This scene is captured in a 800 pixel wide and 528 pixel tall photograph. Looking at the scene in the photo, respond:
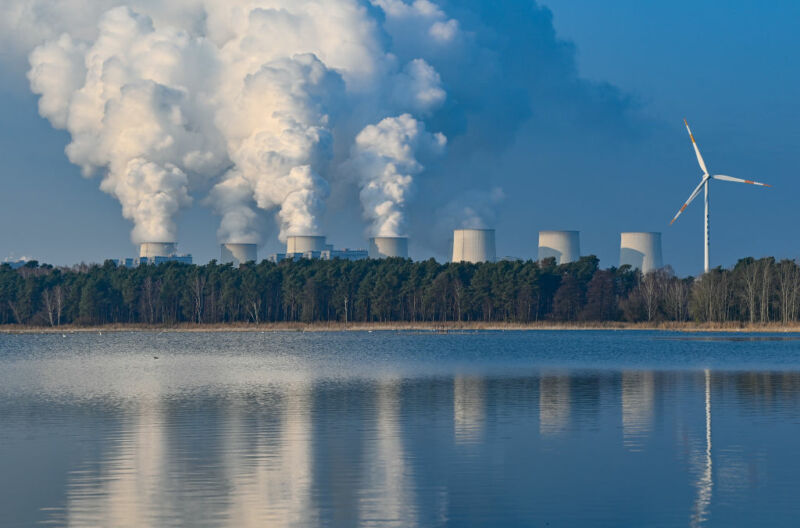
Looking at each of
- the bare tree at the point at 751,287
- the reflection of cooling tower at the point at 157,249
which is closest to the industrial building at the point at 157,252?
the reflection of cooling tower at the point at 157,249

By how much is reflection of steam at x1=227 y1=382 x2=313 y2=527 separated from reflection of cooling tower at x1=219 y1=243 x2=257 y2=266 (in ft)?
440

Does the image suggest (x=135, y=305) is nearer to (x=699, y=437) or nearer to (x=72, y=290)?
(x=72, y=290)

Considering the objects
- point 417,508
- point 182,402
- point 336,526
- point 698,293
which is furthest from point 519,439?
point 698,293

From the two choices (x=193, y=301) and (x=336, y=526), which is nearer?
(x=336, y=526)

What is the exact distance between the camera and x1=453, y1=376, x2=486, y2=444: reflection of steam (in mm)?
33188

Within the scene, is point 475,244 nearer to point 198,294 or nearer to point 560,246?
point 560,246

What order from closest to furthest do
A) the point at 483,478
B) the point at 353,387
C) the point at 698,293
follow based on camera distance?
1. the point at 483,478
2. the point at 353,387
3. the point at 698,293

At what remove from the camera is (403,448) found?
30547mm

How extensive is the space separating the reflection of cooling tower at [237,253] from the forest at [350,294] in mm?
2400

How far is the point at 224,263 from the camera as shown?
559 feet

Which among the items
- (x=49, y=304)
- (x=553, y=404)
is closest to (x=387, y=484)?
(x=553, y=404)

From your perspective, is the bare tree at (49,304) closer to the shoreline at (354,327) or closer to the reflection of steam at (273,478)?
the shoreline at (354,327)

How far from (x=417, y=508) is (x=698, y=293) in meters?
111

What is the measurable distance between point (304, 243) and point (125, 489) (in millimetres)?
131112
